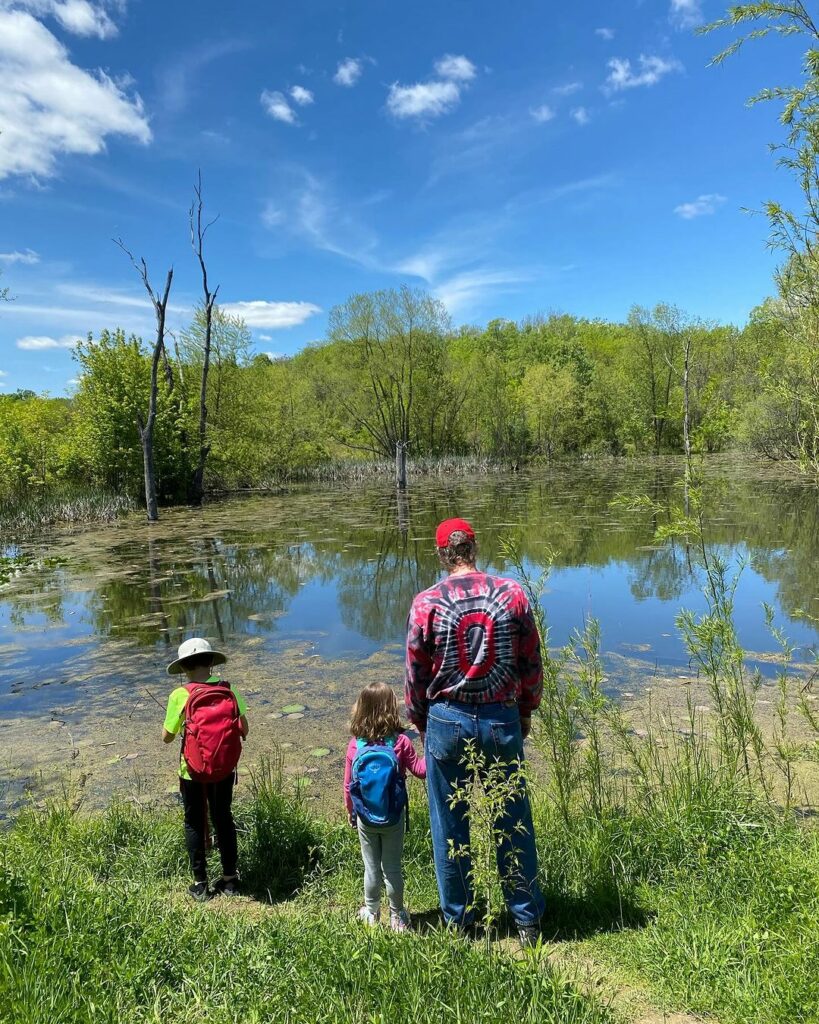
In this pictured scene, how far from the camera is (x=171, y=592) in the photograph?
11.6 m

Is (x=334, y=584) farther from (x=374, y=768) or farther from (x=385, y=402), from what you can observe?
(x=385, y=402)

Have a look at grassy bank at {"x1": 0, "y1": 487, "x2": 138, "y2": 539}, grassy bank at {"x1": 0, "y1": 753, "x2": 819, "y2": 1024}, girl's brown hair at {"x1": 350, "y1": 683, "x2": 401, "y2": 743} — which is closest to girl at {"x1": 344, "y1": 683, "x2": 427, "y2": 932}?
girl's brown hair at {"x1": 350, "y1": 683, "x2": 401, "y2": 743}

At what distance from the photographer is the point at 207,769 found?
11.2ft

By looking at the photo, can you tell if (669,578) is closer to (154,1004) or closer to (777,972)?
(777,972)

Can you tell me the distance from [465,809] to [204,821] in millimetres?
1602

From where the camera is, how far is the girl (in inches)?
118

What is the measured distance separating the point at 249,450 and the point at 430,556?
21.5 m

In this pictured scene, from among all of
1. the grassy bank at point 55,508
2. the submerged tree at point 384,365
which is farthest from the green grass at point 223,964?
the submerged tree at point 384,365

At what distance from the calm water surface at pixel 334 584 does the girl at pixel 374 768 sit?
2.23m

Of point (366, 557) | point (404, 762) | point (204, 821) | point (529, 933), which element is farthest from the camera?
point (366, 557)

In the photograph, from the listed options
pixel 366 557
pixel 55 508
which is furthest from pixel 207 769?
pixel 55 508

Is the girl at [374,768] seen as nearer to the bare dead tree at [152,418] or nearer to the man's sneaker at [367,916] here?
the man's sneaker at [367,916]

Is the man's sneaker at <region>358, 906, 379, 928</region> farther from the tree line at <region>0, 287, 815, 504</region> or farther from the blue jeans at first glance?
the tree line at <region>0, 287, 815, 504</region>

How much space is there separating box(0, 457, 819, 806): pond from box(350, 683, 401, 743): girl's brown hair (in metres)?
1.30
